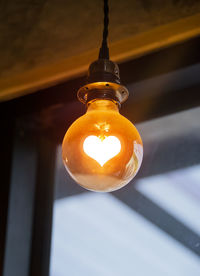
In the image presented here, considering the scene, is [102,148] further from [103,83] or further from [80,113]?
[80,113]

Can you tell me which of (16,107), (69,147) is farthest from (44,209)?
(69,147)

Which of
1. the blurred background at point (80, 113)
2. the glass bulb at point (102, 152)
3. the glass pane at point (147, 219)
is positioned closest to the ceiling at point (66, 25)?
the blurred background at point (80, 113)

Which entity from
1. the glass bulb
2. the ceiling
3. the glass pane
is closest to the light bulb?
the glass bulb

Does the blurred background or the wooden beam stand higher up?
the wooden beam

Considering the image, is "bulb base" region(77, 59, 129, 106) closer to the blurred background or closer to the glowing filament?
the glowing filament

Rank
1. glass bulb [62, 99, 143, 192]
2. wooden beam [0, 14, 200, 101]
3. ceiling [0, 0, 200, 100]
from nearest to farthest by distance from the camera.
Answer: glass bulb [62, 99, 143, 192], ceiling [0, 0, 200, 100], wooden beam [0, 14, 200, 101]

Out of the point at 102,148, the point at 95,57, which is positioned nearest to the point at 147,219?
the point at 95,57

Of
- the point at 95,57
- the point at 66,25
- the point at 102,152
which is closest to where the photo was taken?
the point at 102,152
